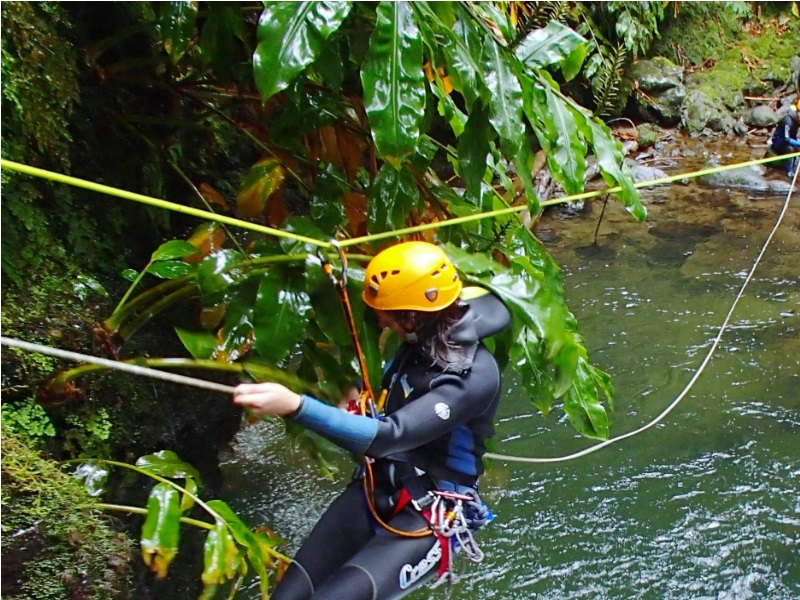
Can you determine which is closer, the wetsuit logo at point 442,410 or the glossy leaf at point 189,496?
the wetsuit logo at point 442,410

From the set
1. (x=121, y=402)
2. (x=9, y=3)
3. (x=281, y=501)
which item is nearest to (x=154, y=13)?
(x=9, y=3)

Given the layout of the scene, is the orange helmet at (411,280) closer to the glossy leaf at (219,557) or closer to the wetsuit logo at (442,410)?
the wetsuit logo at (442,410)

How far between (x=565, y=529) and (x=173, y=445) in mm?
2038

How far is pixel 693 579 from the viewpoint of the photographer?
11.0ft

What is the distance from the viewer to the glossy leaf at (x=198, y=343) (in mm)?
2160

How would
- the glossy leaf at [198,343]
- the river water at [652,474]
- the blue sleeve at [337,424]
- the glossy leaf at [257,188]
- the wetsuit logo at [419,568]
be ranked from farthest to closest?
the river water at [652,474]
the glossy leaf at [257,188]
the glossy leaf at [198,343]
the wetsuit logo at [419,568]
the blue sleeve at [337,424]

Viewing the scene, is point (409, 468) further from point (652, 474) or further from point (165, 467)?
point (652, 474)

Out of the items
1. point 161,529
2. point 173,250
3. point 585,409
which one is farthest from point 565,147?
point 161,529

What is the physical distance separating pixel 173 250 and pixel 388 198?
2.35ft

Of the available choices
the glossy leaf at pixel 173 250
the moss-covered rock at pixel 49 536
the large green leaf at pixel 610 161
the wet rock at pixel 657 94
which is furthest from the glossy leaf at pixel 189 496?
the wet rock at pixel 657 94

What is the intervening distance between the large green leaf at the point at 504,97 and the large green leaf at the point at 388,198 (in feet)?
1.36

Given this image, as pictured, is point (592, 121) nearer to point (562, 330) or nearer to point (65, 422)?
point (562, 330)

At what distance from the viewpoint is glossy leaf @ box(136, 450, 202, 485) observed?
217 cm

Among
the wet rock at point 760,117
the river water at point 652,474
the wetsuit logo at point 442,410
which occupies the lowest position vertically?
the wet rock at point 760,117
